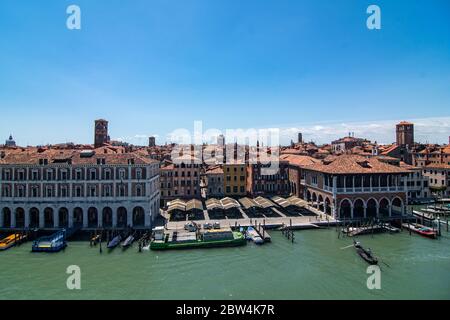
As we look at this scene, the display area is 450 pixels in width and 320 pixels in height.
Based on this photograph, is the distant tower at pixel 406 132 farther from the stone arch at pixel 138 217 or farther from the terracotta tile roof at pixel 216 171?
the stone arch at pixel 138 217

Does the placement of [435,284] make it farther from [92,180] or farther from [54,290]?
[92,180]

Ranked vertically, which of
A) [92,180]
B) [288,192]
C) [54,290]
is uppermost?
[92,180]

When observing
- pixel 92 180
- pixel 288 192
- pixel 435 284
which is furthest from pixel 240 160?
pixel 435 284

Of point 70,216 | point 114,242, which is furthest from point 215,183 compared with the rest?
point 114,242

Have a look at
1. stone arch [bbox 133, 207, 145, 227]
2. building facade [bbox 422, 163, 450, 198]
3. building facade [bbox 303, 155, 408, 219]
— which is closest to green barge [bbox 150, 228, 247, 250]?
stone arch [bbox 133, 207, 145, 227]

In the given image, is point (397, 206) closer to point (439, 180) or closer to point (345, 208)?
point (345, 208)
